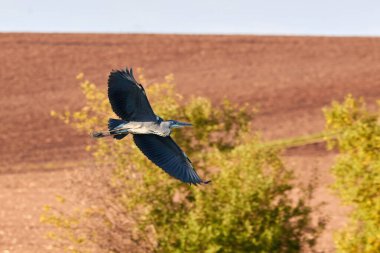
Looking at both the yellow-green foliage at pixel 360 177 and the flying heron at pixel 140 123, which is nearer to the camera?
the flying heron at pixel 140 123

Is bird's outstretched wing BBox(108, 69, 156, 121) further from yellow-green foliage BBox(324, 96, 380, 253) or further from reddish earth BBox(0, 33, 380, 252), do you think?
reddish earth BBox(0, 33, 380, 252)

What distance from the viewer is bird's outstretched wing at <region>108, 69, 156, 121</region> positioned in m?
12.6

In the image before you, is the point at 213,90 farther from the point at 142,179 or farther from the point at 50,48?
the point at 142,179

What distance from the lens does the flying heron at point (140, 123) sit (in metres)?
12.5

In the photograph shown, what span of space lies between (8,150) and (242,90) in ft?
49.3

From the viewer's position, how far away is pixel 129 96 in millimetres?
12789

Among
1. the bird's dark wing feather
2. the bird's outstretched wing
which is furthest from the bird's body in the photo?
the bird's dark wing feather

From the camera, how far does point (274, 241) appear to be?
17172mm

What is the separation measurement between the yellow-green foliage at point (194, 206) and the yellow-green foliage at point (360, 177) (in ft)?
3.25

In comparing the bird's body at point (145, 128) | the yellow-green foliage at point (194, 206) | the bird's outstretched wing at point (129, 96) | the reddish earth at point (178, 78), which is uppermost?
the reddish earth at point (178, 78)

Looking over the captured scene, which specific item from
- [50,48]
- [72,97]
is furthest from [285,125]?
[50,48]

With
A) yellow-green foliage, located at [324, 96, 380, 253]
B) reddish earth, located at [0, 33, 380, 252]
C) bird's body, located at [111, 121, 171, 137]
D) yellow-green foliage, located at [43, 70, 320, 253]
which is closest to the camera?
bird's body, located at [111, 121, 171, 137]

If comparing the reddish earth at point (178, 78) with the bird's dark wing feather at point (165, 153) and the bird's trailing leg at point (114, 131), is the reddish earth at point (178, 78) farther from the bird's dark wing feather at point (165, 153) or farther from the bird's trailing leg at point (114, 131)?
the bird's trailing leg at point (114, 131)

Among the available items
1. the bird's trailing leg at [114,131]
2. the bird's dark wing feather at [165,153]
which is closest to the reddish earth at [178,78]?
the bird's dark wing feather at [165,153]
